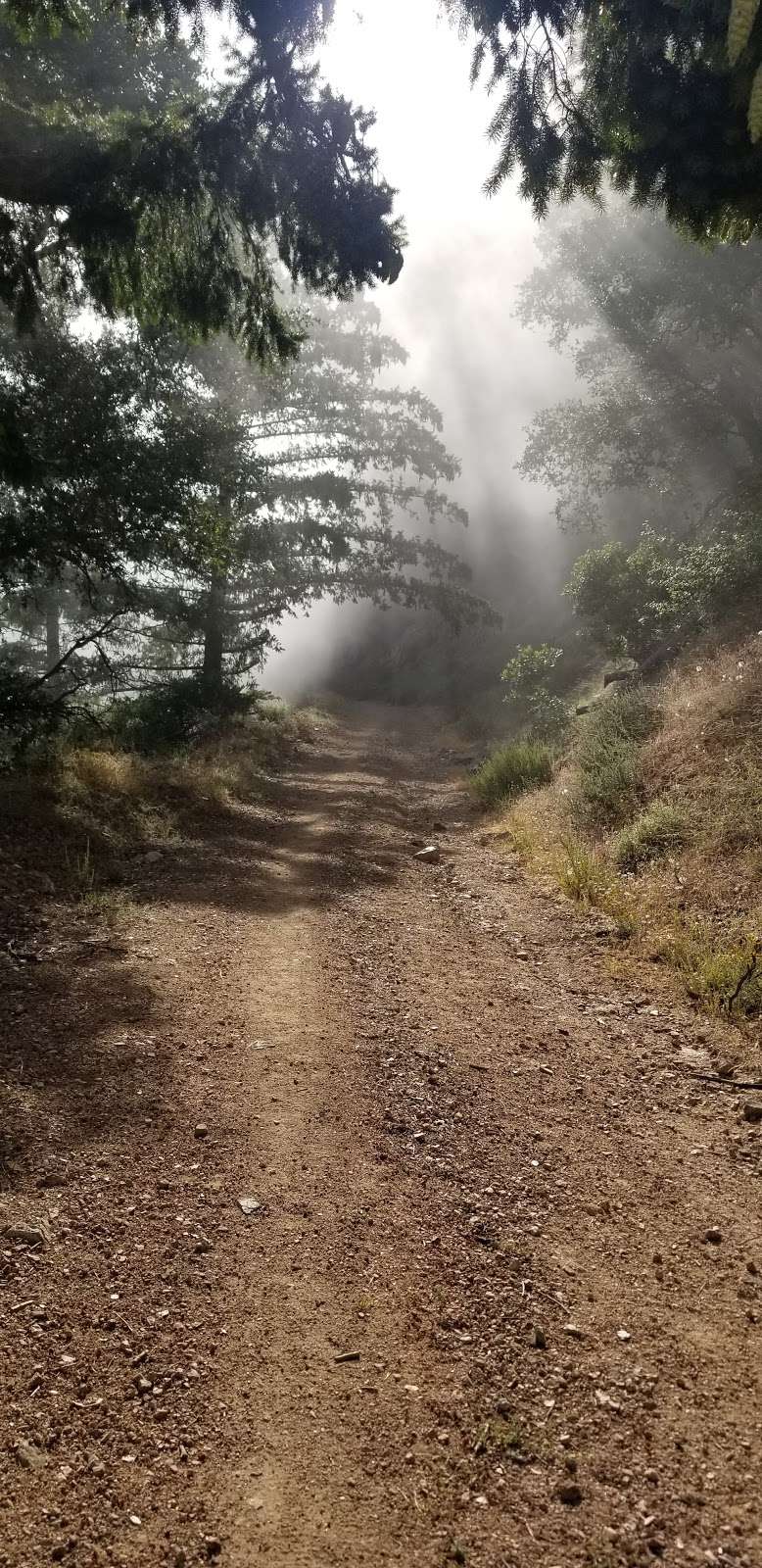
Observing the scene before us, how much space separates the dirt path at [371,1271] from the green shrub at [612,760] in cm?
289

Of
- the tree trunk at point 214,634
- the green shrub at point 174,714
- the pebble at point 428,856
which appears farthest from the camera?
the tree trunk at point 214,634

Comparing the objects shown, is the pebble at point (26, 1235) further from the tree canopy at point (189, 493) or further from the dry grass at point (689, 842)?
the tree canopy at point (189, 493)

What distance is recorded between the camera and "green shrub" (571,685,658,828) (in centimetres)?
802

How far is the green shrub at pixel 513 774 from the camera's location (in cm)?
1053

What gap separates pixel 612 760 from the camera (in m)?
8.65

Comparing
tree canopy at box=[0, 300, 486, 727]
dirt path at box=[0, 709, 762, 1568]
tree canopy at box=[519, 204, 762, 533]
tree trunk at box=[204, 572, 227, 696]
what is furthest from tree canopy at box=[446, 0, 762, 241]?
tree canopy at box=[519, 204, 762, 533]

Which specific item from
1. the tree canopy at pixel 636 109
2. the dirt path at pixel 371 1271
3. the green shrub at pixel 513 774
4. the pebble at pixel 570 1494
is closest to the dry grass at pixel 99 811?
the dirt path at pixel 371 1271

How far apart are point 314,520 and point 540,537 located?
751 inches

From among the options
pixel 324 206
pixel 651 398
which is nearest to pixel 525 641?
pixel 651 398

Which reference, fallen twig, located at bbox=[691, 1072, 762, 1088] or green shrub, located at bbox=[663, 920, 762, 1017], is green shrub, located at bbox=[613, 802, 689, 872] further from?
fallen twig, located at bbox=[691, 1072, 762, 1088]

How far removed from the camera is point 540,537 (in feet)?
108

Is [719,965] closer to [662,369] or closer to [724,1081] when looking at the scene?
[724,1081]

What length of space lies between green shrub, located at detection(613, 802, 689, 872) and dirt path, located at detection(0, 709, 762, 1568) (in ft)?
5.64

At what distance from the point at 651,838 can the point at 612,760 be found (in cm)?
186
